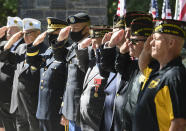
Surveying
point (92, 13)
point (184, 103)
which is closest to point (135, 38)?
point (184, 103)

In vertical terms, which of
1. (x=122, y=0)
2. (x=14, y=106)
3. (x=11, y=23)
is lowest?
(x=14, y=106)

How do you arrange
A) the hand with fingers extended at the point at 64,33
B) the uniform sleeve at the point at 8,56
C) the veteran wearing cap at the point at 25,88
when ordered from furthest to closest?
the uniform sleeve at the point at 8,56 < the veteran wearing cap at the point at 25,88 < the hand with fingers extended at the point at 64,33

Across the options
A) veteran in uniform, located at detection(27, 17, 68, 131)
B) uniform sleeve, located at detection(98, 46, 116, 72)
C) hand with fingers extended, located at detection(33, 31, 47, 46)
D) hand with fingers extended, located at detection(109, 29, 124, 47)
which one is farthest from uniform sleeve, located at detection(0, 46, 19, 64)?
hand with fingers extended, located at detection(109, 29, 124, 47)

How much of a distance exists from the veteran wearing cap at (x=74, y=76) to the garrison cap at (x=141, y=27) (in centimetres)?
161

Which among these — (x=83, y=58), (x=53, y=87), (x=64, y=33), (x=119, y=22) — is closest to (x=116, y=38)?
(x=119, y=22)

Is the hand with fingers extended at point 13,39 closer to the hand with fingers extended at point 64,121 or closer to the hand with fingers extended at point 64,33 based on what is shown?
the hand with fingers extended at point 64,33

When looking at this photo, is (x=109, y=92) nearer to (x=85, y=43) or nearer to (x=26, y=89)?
(x=85, y=43)

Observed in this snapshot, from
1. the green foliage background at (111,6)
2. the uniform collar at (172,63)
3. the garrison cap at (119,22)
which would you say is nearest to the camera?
the uniform collar at (172,63)

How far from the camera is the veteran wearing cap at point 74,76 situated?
5453 mm

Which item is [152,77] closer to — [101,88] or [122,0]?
[101,88]

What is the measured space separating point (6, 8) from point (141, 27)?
12.3 m

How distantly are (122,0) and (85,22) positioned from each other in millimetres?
638

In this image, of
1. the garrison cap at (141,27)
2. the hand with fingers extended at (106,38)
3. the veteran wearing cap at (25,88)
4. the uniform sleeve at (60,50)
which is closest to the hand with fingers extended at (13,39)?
the veteran wearing cap at (25,88)

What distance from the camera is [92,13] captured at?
10219mm
